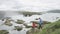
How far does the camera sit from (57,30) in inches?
103

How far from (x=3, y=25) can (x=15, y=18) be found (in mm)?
237

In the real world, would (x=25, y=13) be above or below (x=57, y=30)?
above

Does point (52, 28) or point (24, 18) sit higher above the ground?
point (24, 18)

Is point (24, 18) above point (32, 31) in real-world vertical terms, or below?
above

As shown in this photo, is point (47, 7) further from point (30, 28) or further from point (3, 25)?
point (3, 25)

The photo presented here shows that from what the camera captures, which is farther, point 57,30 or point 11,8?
point 11,8

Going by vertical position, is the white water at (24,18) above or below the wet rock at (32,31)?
above

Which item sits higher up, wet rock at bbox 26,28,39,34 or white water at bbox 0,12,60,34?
white water at bbox 0,12,60,34

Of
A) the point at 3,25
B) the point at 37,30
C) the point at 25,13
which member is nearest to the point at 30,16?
the point at 25,13

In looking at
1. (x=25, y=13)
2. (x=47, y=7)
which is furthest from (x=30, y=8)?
(x=47, y=7)

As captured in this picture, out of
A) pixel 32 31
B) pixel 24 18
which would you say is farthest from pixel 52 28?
pixel 24 18

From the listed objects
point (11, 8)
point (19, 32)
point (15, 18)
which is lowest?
point (19, 32)

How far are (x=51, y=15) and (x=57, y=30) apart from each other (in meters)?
0.28

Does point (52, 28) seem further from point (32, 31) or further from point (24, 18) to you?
point (24, 18)
